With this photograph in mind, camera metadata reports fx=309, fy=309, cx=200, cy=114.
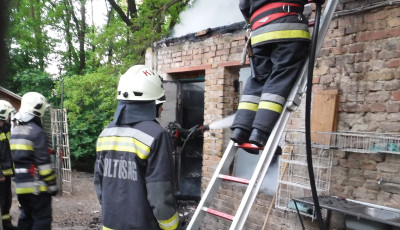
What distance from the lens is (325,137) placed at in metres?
3.33

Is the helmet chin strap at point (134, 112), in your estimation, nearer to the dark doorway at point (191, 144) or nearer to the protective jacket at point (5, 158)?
the dark doorway at point (191, 144)

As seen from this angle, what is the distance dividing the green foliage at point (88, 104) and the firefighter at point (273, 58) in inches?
255

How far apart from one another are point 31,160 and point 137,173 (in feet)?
7.72

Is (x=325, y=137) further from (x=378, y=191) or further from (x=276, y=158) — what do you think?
(x=276, y=158)

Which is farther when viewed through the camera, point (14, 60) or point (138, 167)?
point (138, 167)

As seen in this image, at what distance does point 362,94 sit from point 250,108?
154 cm

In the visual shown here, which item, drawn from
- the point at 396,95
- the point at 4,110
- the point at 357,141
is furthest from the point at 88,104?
the point at 396,95

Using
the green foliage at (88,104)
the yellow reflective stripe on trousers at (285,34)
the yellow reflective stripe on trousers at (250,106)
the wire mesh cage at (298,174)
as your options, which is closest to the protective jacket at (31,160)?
the yellow reflective stripe on trousers at (250,106)

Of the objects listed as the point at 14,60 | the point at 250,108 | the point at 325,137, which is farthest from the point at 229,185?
the point at 14,60

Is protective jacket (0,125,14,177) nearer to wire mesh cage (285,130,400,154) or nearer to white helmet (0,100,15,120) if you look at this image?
white helmet (0,100,15,120)

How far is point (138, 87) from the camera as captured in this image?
7.50 feet

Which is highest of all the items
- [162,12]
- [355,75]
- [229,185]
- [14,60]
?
[162,12]

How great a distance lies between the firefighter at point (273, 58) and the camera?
2143 millimetres

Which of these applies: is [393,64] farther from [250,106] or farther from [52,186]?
[52,186]
